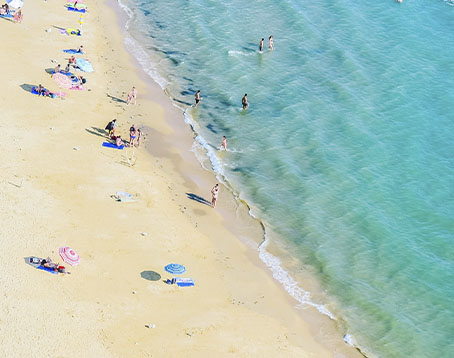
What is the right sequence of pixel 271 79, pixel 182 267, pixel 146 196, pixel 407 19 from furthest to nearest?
pixel 407 19 → pixel 271 79 → pixel 146 196 → pixel 182 267

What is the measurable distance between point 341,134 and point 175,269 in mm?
21681

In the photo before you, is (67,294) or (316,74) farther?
(316,74)

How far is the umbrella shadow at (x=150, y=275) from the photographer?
35438 mm

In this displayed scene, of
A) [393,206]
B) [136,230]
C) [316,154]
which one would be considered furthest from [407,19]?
[136,230]

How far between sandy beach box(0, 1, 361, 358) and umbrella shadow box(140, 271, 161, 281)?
0.08 m

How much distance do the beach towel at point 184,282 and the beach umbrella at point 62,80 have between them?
2242 cm

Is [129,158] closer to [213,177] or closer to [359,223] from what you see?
[213,177]

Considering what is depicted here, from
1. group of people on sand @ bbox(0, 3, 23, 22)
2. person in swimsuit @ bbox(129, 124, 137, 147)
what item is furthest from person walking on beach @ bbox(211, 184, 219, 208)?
group of people on sand @ bbox(0, 3, 23, 22)

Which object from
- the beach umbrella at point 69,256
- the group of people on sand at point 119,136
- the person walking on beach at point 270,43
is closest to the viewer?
the beach umbrella at point 69,256

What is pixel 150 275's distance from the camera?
35656mm

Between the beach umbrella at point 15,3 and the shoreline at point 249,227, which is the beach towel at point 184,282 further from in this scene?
the beach umbrella at point 15,3

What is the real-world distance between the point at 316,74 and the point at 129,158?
22.2m

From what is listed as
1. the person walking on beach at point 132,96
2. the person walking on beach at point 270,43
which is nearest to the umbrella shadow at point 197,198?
the person walking on beach at point 132,96

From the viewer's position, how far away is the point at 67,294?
32.8 meters
